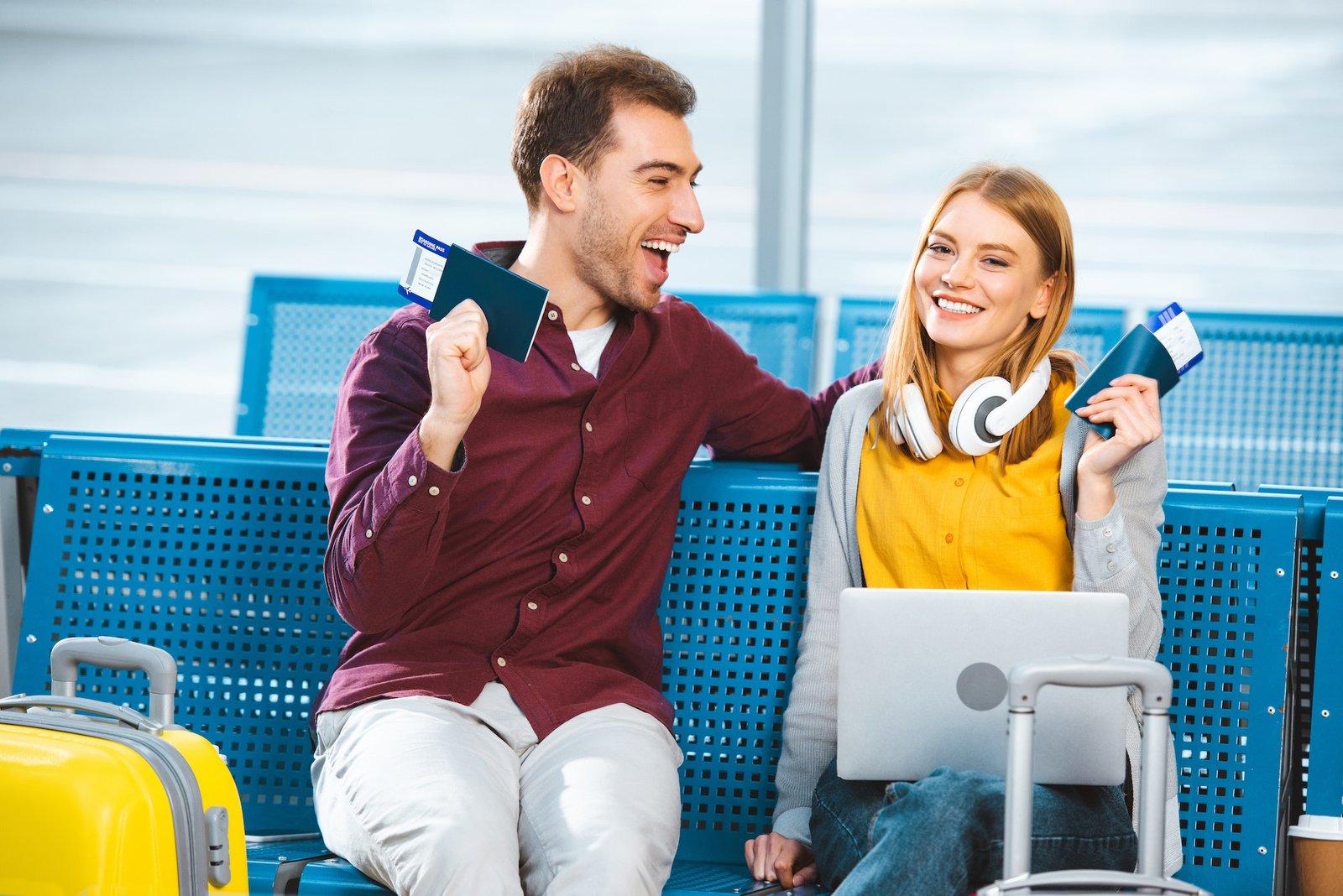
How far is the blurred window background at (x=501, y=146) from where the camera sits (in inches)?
261

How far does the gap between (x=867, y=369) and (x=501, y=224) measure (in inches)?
189

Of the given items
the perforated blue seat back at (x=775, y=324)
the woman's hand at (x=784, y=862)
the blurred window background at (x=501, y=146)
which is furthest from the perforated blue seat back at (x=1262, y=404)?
the woman's hand at (x=784, y=862)

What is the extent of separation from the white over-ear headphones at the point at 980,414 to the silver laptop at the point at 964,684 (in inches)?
15.9

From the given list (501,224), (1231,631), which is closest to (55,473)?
(1231,631)

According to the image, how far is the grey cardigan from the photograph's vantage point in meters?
2.18

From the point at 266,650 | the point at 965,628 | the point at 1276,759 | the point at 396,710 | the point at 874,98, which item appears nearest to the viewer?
the point at 965,628

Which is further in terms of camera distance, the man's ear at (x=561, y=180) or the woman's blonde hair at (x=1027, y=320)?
the man's ear at (x=561, y=180)

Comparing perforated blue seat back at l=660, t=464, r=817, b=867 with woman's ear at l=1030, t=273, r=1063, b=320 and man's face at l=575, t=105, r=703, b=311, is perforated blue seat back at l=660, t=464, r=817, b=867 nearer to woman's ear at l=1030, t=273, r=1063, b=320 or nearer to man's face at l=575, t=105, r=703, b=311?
man's face at l=575, t=105, r=703, b=311

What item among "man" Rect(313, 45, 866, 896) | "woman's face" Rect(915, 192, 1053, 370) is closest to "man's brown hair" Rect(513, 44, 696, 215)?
"man" Rect(313, 45, 866, 896)

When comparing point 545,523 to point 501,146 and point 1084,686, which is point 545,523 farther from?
point 501,146

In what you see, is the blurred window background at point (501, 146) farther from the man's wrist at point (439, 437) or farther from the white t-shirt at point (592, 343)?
the man's wrist at point (439, 437)

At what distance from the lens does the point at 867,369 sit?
2.69m

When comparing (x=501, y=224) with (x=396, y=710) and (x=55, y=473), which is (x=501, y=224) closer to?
(x=55, y=473)

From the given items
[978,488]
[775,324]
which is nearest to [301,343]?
[775,324]
